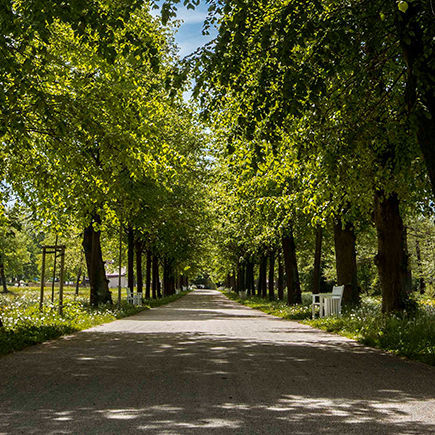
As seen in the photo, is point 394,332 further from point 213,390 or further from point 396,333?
point 213,390

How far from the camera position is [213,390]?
638cm

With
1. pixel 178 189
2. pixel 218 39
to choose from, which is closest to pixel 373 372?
pixel 218 39

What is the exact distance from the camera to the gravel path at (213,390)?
191 inches

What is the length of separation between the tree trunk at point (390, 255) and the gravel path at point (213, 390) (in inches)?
161

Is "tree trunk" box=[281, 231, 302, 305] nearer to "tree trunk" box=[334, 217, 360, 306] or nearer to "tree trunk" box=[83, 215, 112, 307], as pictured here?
"tree trunk" box=[334, 217, 360, 306]

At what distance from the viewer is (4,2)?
27.0ft

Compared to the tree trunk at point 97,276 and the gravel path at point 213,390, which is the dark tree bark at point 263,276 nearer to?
the tree trunk at point 97,276

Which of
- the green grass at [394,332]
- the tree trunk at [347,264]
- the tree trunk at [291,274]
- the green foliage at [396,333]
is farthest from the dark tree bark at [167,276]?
the green foliage at [396,333]

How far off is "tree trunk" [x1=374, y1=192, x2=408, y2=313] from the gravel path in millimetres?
4085

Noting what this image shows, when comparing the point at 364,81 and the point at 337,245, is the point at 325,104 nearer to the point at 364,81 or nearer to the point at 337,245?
the point at 364,81

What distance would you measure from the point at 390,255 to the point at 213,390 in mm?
9271

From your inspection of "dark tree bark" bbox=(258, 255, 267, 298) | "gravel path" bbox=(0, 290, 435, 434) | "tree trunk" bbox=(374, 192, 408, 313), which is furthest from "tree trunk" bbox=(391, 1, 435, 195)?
"dark tree bark" bbox=(258, 255, 267, 298)

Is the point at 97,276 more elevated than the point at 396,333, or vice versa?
the point at 97,276

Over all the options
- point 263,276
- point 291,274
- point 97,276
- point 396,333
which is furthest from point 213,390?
point 263,276
